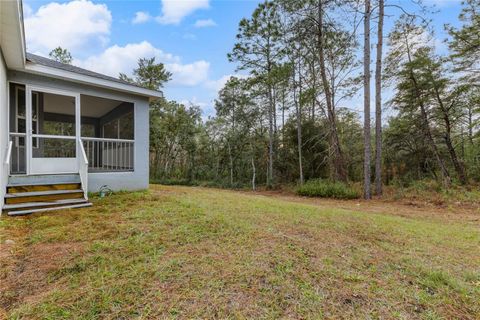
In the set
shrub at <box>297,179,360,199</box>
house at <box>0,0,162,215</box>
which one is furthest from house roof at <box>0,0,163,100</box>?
shrub at <box>297,179,360,199</box>

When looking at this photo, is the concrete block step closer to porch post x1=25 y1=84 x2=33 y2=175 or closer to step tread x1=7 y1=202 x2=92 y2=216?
step tread x1=7 y1=202 x2=92 y2=216

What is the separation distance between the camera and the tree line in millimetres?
9453

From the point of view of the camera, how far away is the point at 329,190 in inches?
379

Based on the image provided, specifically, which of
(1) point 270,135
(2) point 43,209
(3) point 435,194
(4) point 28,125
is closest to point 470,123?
(3) point 435,194

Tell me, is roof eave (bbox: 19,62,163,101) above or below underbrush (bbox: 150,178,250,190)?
above

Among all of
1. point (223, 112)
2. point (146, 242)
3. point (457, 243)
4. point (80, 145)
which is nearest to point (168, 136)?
point (223, 112)

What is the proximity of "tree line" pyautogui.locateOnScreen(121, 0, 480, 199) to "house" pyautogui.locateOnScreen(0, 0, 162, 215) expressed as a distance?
7.65 m

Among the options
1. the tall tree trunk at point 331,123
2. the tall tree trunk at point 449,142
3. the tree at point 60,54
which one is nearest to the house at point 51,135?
the tall tree trunk at point 331,123

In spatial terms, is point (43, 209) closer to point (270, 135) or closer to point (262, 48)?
point (270, 135)

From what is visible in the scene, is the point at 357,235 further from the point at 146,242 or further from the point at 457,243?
the point at 146,242

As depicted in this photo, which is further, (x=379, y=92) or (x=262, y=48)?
(x=262, y=48)

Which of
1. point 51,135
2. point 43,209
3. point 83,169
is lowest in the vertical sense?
point 43,209

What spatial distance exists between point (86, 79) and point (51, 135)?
1.55 metres

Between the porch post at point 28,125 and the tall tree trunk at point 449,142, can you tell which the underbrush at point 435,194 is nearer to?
the tall tree trunk at point 449,142
